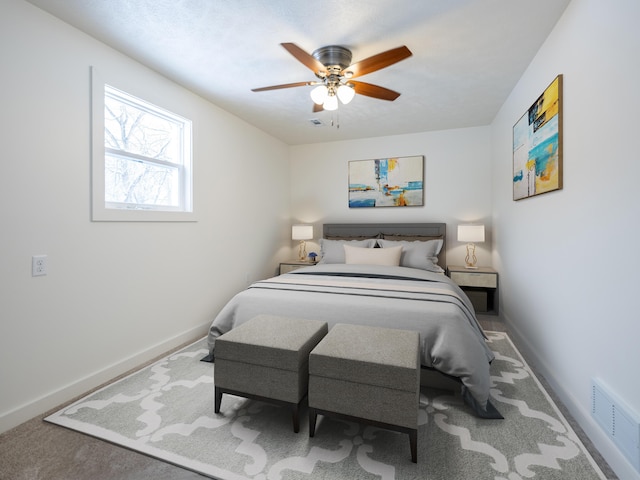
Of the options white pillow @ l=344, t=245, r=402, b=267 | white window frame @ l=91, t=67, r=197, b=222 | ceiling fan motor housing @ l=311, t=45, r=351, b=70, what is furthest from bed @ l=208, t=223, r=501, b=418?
ceiling fan motor housing @ l=311, t=45, r=351, b=70

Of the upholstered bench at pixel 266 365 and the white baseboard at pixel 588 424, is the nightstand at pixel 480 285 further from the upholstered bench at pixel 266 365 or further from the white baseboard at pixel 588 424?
the upholstered bench at pixel 266 365

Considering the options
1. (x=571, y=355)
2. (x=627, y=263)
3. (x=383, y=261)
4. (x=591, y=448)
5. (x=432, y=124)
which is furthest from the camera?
(x=432, y=124)

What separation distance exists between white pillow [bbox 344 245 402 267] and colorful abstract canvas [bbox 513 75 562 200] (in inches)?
53.7

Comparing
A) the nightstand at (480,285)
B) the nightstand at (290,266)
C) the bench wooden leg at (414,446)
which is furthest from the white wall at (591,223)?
the nightstand at (290,266)

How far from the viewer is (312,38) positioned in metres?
2.24

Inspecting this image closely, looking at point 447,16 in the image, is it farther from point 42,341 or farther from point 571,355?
point 42,341

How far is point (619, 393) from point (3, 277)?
3231mm

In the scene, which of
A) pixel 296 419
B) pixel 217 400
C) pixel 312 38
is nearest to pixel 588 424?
pixel 296 419

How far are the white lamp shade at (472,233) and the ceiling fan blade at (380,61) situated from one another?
8.36ft

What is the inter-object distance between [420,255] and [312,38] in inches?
102

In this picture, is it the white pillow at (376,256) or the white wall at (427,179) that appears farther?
the white wall at (427,179)

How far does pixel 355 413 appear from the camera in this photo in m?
1.60

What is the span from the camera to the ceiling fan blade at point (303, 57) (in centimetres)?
196

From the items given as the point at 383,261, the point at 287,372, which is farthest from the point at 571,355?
the point at 383,261
